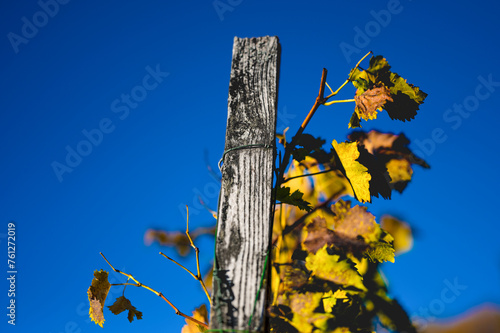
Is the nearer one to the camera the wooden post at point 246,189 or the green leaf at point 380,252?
the wooden post at point 246,189

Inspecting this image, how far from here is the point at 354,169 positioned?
172 centimetres

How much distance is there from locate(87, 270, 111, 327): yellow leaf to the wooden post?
796 millimetres

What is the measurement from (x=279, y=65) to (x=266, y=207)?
1.86 feet

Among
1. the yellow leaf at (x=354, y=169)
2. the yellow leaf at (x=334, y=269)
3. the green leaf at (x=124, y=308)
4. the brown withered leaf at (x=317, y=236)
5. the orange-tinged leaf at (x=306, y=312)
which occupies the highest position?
the yellow leaf at (x=354, y=169)

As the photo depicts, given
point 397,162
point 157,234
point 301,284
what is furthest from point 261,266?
point 157,234

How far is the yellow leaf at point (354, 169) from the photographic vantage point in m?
1.67

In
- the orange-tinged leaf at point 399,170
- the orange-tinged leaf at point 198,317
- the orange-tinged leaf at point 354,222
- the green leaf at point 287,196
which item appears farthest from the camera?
the orange-tinged leaf at point 399,170

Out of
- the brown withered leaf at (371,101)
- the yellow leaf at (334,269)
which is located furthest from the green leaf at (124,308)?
the brown withered leaf at (371,101)

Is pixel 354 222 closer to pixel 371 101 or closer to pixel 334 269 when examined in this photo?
pixel 334 269

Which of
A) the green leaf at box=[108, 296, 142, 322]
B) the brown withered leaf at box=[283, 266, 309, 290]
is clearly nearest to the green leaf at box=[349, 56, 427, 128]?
the brown withered leaf at box=[283, 266, 309, 290]

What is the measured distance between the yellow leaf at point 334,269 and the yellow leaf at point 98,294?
0.95 metres

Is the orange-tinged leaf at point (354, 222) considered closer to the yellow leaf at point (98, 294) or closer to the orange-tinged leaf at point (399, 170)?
the orange-tinged leaf at point (399, 170)

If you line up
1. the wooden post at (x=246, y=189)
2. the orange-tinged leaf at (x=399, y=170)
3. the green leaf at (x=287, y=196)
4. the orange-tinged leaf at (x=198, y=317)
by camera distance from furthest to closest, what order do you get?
1. the orange-tinged leaf at (x=399, y=170)
2. the orange-tinged leaf at (x=198, y=317)
3. the green leaf at (x=287, y=196)
4. the wooden post at (x=246, y=189)

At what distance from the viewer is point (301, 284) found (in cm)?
174
